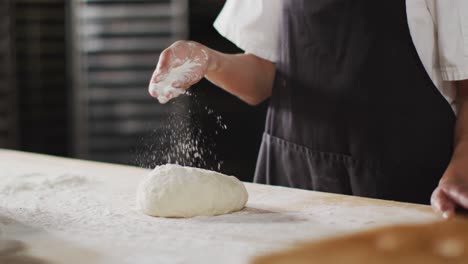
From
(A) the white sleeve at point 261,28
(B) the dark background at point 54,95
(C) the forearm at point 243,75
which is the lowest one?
(B) the dark background at point 54,95

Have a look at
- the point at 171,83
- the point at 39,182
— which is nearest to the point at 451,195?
the point at 171,83

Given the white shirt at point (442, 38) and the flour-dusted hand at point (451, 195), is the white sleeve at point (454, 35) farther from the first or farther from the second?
the flour-dusted hand at point (451, 195)

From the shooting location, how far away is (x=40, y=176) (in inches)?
66.9

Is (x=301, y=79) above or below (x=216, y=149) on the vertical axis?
above

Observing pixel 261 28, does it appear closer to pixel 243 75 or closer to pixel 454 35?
pixel 243 75

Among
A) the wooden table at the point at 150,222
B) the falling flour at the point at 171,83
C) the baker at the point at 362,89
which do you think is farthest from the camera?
the baker at the point at 362,89

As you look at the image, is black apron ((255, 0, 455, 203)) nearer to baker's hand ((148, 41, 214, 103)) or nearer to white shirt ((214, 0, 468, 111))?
white shirt ((214, 0, 468, 111))

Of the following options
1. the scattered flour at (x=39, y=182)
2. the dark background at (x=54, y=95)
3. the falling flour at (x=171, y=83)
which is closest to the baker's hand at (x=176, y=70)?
the falling flour at (x=171, y=83)

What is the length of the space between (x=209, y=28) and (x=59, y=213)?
1.83 m

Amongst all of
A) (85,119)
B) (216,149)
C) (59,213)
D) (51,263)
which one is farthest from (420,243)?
(85,119)

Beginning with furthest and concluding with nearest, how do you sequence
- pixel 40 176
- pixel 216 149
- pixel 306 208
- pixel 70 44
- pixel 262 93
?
pixel 70 44 < pixel 216 149 < pixel 262 93 < pixel 40 176 < pixel 306 208

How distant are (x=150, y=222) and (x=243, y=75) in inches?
28.0

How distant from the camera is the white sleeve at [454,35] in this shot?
147 cm

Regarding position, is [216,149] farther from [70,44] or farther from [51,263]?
[51,263]
